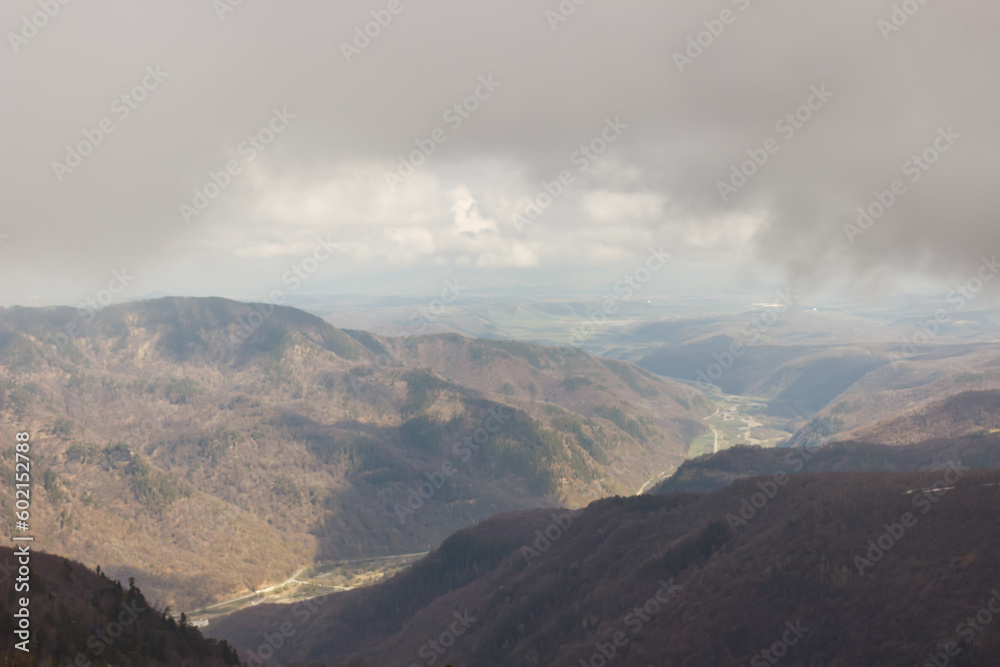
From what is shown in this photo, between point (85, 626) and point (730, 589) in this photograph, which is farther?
point (730, 589)

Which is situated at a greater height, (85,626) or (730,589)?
(85,626)

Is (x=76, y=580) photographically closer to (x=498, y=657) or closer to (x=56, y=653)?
(x=56, y=653)

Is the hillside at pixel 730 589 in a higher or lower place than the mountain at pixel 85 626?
lower

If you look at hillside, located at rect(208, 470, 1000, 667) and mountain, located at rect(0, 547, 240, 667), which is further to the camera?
hillside, located at rect(208, 470, 1000, 667)

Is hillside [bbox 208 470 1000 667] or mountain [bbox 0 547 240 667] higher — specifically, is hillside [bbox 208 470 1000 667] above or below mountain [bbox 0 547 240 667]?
below

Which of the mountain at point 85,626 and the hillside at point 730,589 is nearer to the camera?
the mountain at point 85,626
